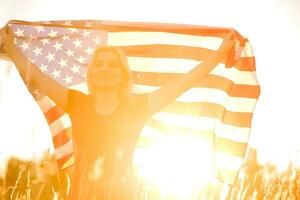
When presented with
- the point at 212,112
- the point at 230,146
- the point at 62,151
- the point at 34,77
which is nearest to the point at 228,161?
the point at 230,146

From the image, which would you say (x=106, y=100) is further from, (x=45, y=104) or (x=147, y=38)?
(x=147, y=38)

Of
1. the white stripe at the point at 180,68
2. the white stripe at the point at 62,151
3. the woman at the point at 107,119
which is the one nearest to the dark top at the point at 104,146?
the woman at the point at 107,119

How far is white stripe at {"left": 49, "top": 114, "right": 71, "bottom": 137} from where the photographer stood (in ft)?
19.7

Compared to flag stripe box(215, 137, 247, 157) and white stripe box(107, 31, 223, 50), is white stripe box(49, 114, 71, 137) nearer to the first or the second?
white stripe box(107, 31, 223, 50)

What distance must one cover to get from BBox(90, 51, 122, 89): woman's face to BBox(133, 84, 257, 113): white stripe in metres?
1.64

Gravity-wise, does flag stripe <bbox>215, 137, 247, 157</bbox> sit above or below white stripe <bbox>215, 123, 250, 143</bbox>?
below

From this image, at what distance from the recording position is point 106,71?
4594 millimetres

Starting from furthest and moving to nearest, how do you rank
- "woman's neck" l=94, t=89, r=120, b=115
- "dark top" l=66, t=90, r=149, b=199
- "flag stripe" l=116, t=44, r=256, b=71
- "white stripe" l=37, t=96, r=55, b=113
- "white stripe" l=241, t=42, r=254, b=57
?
"flag stripe" l=116, t=44, r=256, b=71
"white stripe" l=37, t=96, r=55, b=113
"white stripe" l=241, t=42, r=254, b=57
"woman's neck" l=94, t=89, r=120, b=115
"dark top" l=66, t=90, r=149, b=199

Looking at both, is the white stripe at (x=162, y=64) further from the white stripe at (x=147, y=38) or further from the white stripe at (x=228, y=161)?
the white stripe at (x=228, y=161)

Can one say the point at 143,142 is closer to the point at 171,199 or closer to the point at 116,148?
the point at 171,199

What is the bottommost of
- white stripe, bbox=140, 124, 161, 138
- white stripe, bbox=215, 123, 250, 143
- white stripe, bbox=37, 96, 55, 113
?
white stripe, bbox=140, 124, 161, 138

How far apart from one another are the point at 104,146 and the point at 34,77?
1.10 metres

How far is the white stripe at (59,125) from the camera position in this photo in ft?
19.7

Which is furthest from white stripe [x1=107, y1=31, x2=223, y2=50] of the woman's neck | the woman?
the woman's neck
